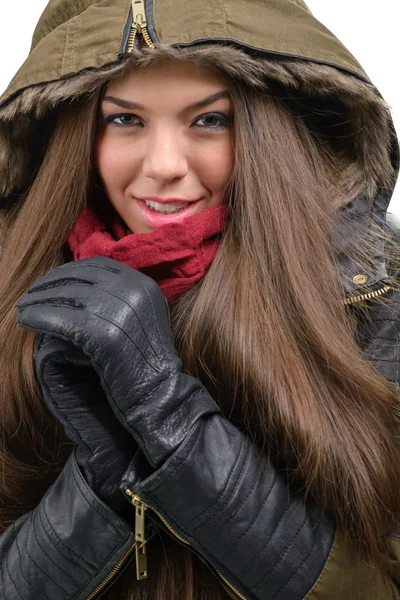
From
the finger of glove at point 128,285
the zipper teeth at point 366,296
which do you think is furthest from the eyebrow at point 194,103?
the zipper teeth at point 366,296

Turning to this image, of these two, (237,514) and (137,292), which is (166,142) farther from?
(237,514)

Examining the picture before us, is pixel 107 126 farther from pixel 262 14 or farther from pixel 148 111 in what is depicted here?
pixel 262 14

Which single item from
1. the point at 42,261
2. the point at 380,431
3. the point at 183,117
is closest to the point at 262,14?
the point at 183,117

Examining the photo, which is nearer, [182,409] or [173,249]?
[182,409]

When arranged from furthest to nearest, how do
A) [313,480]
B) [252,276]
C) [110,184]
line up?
[110,184] → [252,276] → [313,480]

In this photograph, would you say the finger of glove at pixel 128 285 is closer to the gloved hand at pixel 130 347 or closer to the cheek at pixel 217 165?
the gloved hand at pixel 130 347

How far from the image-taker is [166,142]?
1334mm

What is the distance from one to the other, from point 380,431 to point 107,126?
69cm

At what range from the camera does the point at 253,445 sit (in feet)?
3.98

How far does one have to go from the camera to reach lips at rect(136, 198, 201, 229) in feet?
4.58

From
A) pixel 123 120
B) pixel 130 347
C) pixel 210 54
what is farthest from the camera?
pixel 123 120

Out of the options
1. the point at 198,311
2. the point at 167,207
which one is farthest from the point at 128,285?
the point at 167,207

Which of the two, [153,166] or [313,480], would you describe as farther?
[153,166]

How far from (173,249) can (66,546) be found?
496 millimetres
